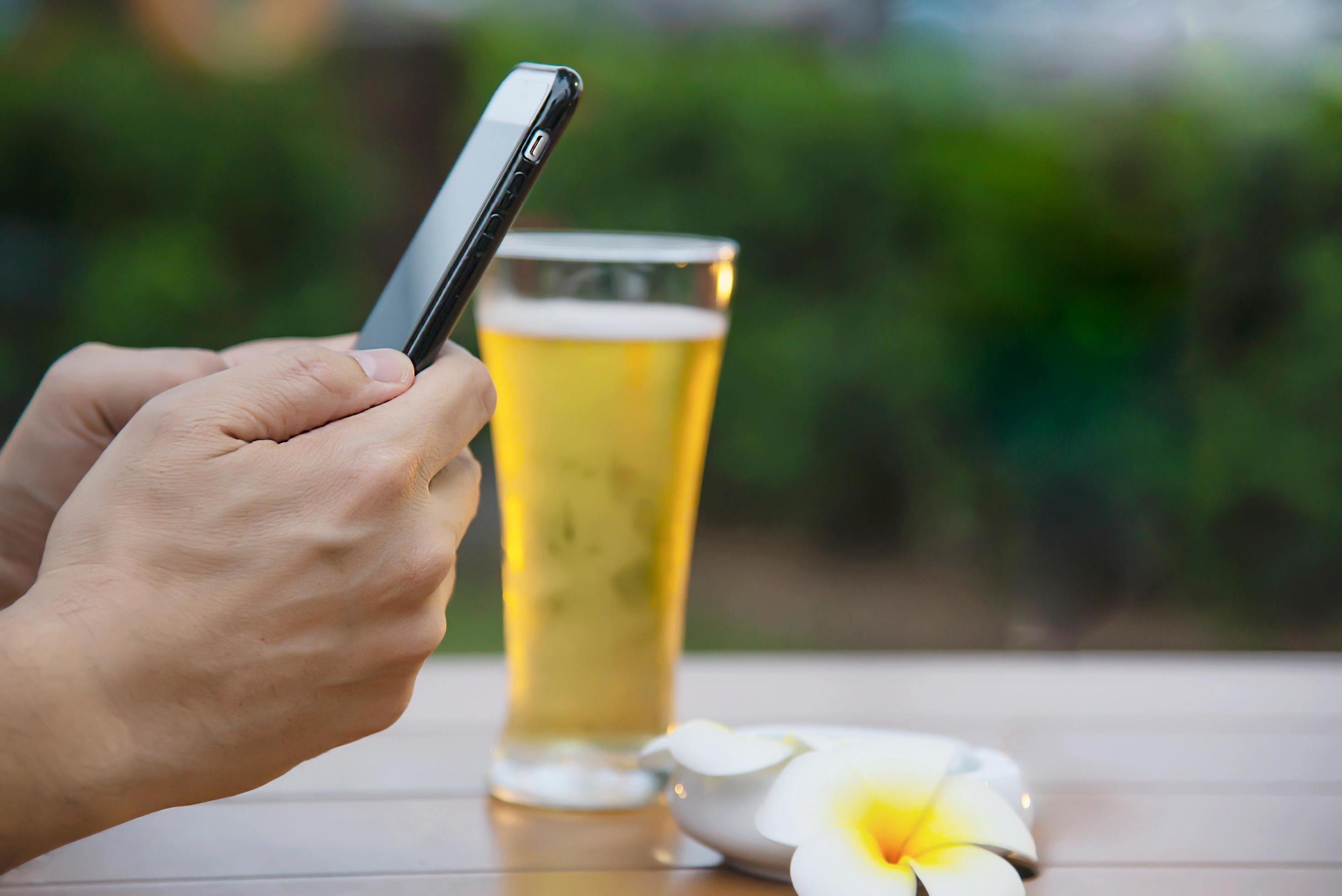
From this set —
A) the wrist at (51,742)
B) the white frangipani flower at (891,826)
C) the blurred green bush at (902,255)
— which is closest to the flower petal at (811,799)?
the white frangipani flower at (891,826)

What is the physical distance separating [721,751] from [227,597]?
239mm

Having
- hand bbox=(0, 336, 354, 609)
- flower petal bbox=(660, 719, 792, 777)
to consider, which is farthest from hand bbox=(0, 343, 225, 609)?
flower petal bbox=(660, 719, 792, 777)

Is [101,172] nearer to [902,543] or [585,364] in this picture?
[902,543]

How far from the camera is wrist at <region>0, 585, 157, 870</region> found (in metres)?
0.47

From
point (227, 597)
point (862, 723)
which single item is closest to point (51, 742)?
point (227, 597)

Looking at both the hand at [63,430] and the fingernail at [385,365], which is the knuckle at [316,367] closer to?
the fingernail at [385,365]

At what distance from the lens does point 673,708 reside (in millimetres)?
736

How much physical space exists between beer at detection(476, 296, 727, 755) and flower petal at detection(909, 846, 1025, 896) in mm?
227

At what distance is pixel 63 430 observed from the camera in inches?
27.8

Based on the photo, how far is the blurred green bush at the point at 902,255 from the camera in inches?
103

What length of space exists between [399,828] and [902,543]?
7.09 ft

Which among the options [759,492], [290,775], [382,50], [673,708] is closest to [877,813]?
[673,708]

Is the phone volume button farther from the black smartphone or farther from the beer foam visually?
the beer foam

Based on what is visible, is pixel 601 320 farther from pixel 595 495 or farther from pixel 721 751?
pixel 721 751
